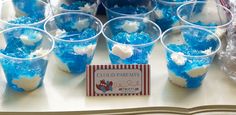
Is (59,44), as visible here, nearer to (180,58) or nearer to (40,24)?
(40,24)

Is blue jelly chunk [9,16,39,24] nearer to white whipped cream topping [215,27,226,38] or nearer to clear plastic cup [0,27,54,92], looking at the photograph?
clear plastic cup [0,27,54,92]

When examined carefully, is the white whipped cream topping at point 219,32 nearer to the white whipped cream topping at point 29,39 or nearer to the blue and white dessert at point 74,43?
the blue and white dessert at point 74,43

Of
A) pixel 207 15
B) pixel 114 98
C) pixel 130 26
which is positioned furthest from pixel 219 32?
pixel 114 98

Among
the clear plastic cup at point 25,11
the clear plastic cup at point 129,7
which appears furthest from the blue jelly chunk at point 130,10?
the clear plastic cup at point 25,11

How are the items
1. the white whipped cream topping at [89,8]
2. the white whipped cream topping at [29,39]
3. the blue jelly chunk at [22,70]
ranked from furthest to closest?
the white whipped cream topping at [89,8] < the white whipped cream topping at [29,39] < the blue jelly chunk at [22,70]

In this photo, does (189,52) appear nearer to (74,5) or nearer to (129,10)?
(129,10)
